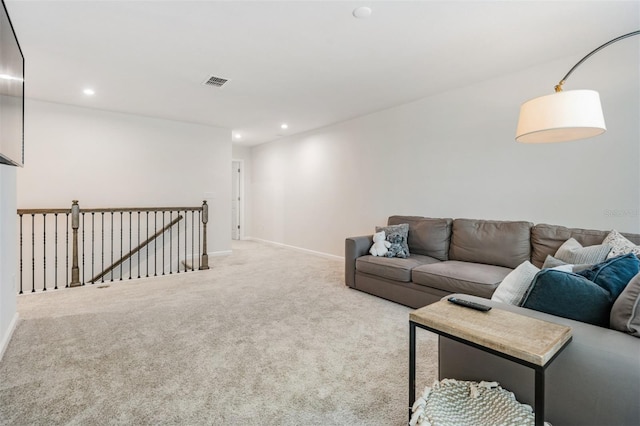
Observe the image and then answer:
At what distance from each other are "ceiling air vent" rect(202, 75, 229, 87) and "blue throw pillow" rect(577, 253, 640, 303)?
3.68 m

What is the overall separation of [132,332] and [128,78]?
2812 mm

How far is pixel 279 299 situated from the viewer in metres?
3.40

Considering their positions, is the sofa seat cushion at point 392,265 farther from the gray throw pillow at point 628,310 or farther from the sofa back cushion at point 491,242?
the gray throw pillow at point 628,310

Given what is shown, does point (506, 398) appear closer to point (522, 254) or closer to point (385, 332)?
point (385, 332)

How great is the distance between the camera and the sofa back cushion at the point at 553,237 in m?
2.60

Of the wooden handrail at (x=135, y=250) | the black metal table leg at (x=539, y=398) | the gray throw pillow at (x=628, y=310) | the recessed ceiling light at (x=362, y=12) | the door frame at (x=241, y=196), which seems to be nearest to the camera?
the black metal table leg at (x=539, y=398)

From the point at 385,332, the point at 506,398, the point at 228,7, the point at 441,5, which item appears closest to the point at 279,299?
the point at 385,332

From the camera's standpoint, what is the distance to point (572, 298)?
4.46ft

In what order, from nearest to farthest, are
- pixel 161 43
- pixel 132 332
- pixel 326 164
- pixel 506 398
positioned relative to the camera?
pixel 506 398 → pixel 132 332 → pixel 161 43 → pixel 326 164

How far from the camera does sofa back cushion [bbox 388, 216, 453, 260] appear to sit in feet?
11.7

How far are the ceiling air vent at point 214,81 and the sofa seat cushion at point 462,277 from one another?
9.98ft

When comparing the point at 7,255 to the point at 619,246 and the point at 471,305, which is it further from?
the point at 619,246

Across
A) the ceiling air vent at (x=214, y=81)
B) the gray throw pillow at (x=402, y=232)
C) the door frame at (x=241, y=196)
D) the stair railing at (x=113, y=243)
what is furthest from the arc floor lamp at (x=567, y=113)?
the door frame at (x=241, y=196)

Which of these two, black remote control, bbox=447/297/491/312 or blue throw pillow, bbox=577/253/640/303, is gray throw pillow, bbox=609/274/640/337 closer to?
blue throw pillow, bbox=577/253/640/303
